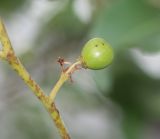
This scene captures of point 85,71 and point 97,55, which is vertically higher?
point 85,71

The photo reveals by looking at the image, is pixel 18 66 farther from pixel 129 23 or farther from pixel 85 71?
pixel 85 71

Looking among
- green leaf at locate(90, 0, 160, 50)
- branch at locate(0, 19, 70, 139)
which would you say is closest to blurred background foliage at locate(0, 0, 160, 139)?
green leaf at locate(90, 0, 160, 50)

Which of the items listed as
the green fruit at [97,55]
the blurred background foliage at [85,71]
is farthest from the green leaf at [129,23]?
the green fruit at [97,55]

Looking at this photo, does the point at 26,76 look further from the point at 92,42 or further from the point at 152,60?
the point at 152,60

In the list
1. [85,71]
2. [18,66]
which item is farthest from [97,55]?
[85,71]

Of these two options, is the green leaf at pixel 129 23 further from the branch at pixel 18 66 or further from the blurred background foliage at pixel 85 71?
the branch at pixel 18 66

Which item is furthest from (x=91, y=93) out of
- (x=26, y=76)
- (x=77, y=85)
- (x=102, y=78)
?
(x=26, y=76)
